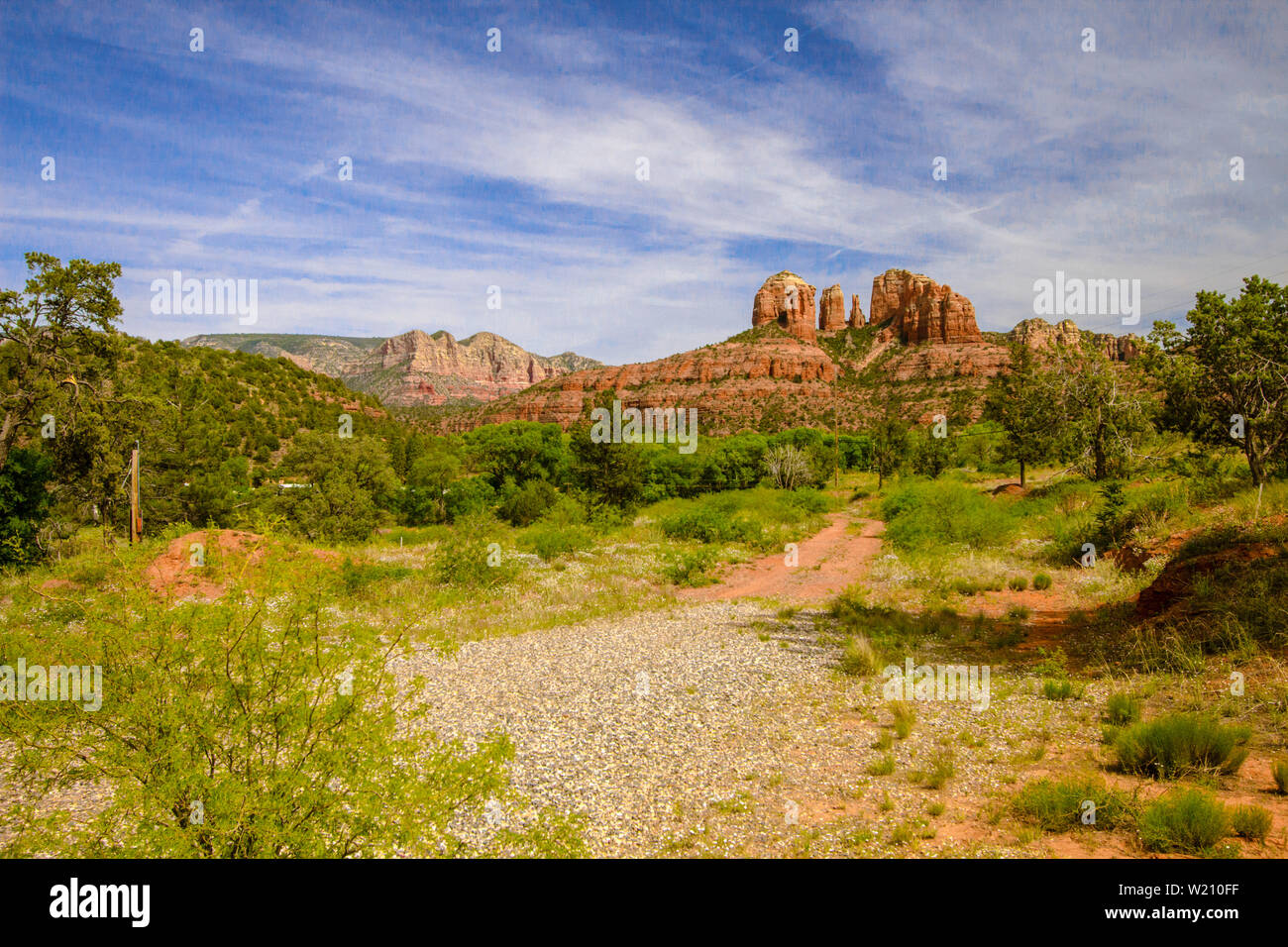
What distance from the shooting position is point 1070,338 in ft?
260

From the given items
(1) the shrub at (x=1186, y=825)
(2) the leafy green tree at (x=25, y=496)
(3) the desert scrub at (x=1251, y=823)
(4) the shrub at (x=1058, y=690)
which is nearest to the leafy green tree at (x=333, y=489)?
(2) the leafy green tree at (x=25, y=496)

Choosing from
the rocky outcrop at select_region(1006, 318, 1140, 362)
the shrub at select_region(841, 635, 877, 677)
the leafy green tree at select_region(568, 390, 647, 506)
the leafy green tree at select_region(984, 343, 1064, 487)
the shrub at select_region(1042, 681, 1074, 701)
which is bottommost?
the shrub at select_region(841, 635, 877, 677)

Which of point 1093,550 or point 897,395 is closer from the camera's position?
point 1093,550

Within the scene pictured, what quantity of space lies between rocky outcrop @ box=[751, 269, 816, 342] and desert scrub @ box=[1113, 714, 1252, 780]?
5752 inches

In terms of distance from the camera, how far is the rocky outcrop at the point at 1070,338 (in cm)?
2727

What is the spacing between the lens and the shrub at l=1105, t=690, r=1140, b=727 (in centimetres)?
783

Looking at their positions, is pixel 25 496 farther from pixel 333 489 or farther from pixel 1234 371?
pixel 1234 371

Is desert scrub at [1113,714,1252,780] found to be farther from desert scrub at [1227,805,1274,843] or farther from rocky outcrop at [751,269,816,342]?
rocky outcrop at [751,269,816,342]

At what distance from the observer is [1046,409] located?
92.4ft

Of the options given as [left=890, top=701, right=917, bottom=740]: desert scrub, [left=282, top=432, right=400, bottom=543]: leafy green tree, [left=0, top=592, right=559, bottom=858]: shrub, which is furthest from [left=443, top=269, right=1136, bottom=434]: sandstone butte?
[left=0, top=592, right=559, bottom=858]: shrub
